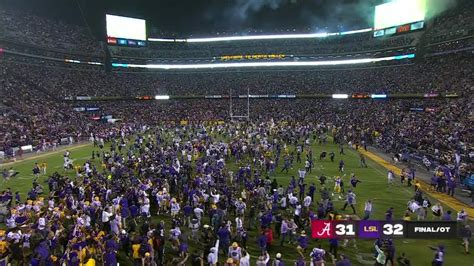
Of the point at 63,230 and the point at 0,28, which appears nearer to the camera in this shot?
the point at 63,230

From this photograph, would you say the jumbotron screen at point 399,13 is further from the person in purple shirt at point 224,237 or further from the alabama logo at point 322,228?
the person in purple shirt at point 224,237

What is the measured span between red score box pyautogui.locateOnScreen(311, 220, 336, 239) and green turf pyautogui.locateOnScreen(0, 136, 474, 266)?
1041 millimetres

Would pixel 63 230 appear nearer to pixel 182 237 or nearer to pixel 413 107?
pixel 182 237

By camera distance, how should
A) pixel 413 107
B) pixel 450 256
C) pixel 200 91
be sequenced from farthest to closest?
1. pixel 200 91
2. pixel 413 107
3. pixel 450 256

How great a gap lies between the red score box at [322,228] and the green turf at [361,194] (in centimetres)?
104

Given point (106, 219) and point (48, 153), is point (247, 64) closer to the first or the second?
point (48, 153)

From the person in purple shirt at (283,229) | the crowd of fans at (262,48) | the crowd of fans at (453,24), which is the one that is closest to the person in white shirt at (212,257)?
the person in purple shirt at (283,229)

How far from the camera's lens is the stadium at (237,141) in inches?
606

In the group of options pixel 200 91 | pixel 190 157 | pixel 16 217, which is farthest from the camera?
pixel 200 91

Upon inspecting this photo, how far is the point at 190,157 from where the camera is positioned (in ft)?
107

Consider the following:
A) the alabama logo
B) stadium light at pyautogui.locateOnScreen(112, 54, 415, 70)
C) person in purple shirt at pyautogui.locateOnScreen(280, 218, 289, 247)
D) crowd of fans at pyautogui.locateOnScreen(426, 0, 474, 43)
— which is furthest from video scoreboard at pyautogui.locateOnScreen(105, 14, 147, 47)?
the alabama logo

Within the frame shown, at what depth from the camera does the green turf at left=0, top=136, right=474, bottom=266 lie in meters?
15.3

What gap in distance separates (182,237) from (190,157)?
62.2 feet

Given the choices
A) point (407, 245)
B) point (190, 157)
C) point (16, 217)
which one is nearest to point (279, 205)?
point (407, 245)
